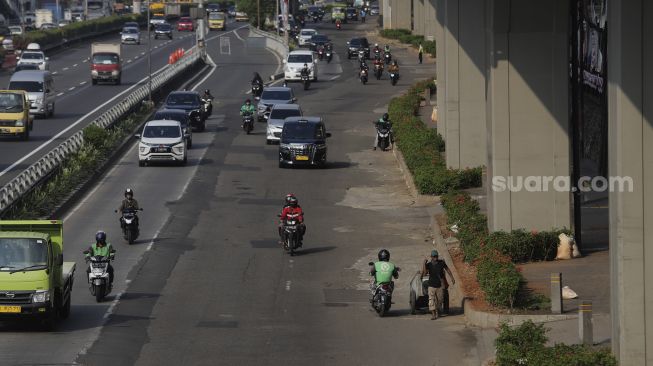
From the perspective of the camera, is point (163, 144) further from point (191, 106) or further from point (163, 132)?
point (191, 106)

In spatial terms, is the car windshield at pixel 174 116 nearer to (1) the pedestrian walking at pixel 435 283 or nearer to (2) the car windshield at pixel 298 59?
(2) the car windshield at pixel 298 59

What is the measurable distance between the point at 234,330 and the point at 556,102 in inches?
435

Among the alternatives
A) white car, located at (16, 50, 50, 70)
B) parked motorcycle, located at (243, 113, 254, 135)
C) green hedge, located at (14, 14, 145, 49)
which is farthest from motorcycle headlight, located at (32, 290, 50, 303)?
green hedge, located at (14, 14, 145, 49)

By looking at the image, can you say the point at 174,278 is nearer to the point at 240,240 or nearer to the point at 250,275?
the point at 250,275

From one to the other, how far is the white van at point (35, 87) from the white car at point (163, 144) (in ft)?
46.3

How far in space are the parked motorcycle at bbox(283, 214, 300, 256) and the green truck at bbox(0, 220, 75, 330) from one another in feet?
29.1

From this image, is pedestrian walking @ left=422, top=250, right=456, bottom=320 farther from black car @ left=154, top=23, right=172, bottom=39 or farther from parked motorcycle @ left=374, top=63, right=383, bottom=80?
black car @ left=154, top=23, right=172, bottom=39

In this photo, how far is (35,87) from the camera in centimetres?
6400

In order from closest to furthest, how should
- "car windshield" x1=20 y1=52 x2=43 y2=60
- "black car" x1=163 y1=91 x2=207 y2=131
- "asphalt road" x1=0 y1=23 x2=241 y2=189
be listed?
"asphalt road" x1=0 y1=23 x2=241 y2=189
"black car" x1=163 y1=91 x2=207 y2=131
"car windshield" x1=20 y1=52 x2=43 y2=60

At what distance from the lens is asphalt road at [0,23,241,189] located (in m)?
53.2

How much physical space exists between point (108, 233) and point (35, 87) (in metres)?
28.5

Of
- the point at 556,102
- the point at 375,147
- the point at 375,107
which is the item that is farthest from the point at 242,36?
the point at 556,102

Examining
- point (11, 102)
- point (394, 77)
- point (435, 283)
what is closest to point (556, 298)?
point (435, 283)

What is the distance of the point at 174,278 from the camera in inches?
1232
